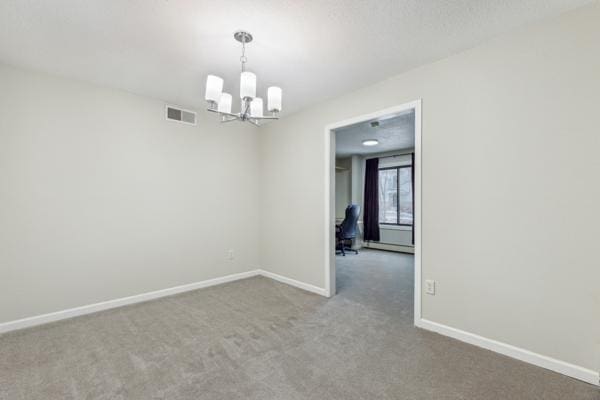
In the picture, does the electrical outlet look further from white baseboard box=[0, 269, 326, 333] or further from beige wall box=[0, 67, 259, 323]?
beige wall box=[0, 67, 259, 323]

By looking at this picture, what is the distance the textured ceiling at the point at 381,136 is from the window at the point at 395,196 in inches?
26.4

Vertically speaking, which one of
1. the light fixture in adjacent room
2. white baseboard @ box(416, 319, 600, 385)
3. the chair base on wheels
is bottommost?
the chair base on wheels

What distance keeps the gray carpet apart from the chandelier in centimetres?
186

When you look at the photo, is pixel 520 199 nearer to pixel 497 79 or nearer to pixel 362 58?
pixel 497 79

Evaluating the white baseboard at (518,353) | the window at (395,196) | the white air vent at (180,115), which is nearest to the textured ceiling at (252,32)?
the white air vent at (180,115)

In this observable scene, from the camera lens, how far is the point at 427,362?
1947 mm

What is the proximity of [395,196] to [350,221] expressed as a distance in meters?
1.66

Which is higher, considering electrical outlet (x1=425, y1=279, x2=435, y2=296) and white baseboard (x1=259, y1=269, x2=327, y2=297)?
electrical outlet (x1=425, y1=279, x2=435, y2=296)

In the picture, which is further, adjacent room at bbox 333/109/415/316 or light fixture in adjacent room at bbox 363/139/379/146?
light fixture in adjacent room at bbox 363/139/379/146

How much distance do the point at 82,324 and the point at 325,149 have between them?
312 centimetres

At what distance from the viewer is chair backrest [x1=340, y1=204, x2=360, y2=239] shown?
581 centimetres

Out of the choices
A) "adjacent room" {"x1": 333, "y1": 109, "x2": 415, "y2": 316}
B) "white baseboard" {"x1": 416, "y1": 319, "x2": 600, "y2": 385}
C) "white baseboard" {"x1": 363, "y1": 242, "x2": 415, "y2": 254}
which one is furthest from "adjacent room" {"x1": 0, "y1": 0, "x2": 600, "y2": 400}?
"white baseboard" {"x1": 363, "y1": 242, "x2": 415, "y2": 254}

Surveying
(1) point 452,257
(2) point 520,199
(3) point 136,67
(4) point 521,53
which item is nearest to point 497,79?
(4) point 521,53

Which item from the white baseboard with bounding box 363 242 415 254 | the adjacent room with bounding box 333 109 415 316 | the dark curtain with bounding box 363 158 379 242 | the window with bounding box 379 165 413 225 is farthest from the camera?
the dark curtain with bounding box 363 158 379 242
